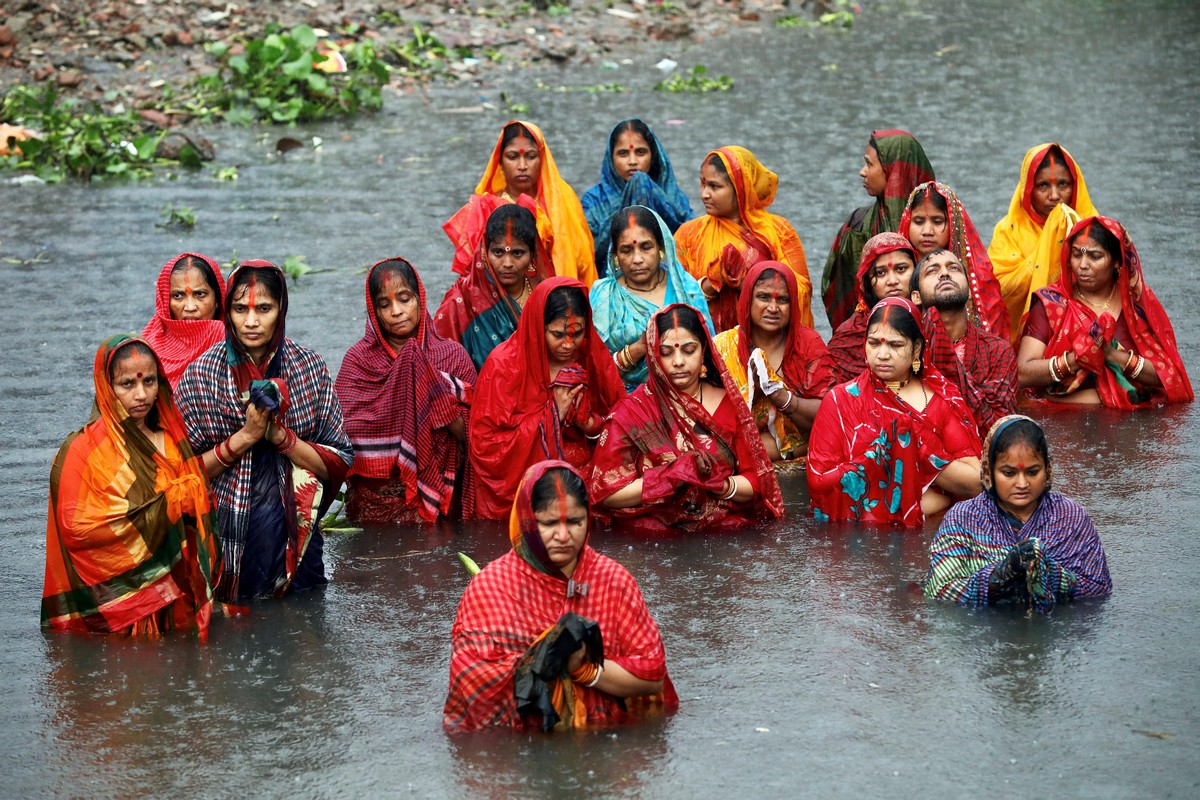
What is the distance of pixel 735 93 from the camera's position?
1689 cm

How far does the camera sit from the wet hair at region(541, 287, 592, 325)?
6883mm

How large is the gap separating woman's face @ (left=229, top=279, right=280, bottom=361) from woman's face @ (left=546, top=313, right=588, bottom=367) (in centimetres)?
132

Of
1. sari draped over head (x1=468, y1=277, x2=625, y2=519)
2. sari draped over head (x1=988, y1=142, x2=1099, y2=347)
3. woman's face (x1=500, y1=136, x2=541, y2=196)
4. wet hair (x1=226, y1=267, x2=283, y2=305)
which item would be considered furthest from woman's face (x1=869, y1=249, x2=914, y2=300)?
wet hair (x1=226, y1=267, x2=283, y2=305)

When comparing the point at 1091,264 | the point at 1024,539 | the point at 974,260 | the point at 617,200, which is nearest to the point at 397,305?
the point at 617,200

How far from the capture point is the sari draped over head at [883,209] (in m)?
8.77

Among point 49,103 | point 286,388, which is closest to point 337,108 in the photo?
point 49,103

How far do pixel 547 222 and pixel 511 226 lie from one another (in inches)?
39.2

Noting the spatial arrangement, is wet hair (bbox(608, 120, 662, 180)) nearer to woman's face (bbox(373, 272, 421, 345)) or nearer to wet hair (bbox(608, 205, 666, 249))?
wet hair (bbox(608, 205, 666, 249))

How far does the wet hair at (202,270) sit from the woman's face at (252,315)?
91 centimetres

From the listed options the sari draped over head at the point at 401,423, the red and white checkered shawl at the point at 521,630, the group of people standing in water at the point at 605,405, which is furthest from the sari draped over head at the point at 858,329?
the red and white checkered shawl at the point at 521,630

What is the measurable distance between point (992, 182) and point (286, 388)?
829 centimetres

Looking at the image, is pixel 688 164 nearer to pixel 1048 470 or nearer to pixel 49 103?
pixel 49 103

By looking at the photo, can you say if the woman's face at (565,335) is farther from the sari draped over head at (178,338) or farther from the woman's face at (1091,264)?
the woman's face at (1091,264)

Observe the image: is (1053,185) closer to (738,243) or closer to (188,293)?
(738,243)
